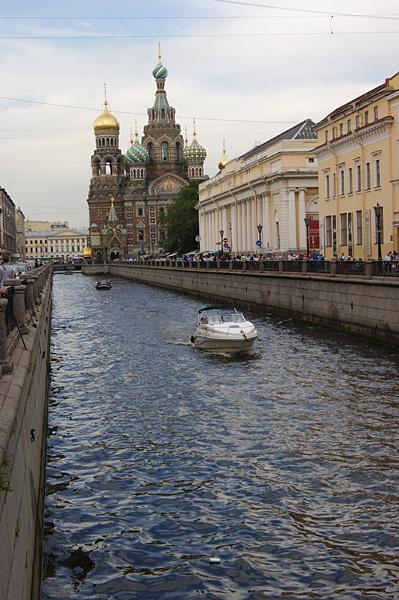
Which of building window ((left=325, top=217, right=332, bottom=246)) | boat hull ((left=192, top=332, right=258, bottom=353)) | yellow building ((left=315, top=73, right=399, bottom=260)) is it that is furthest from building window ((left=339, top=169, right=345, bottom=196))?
boat hull ((left=192, top=332, right=258, bottom=353))

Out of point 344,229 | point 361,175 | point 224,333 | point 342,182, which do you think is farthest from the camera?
point 344,229

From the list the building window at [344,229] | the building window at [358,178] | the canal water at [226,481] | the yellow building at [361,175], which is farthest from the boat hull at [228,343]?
the building window at [344,229]

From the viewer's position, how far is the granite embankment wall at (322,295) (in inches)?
1179

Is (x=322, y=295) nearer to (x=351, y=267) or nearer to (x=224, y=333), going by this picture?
(x=351, y=267)

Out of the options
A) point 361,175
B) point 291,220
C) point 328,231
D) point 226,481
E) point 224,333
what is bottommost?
point 226,481

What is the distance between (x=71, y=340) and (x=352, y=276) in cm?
1202

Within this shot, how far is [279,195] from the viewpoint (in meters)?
71.4

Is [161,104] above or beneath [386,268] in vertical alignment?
above

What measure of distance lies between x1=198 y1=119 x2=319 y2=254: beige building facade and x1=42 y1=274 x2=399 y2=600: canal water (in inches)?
1339

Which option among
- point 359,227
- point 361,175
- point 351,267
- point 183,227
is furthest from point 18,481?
point 183,227

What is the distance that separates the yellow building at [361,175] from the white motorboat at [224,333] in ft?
29.1

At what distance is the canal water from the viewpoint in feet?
36.1

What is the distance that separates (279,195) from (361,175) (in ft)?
78.8

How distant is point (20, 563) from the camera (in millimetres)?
8469
